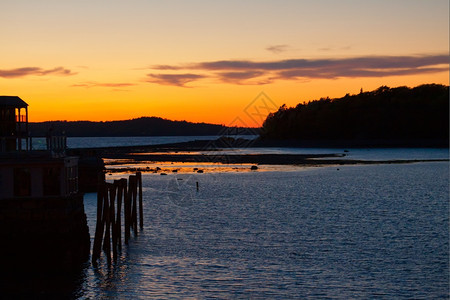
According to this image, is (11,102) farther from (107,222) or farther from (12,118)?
(107,222)

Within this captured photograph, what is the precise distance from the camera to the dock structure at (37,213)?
2709cm

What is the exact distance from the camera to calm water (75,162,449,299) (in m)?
26.2

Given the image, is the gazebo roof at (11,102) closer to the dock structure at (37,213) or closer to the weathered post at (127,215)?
the weathered post at (127,215)

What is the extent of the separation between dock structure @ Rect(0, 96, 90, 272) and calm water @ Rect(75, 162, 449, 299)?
80.6 inches

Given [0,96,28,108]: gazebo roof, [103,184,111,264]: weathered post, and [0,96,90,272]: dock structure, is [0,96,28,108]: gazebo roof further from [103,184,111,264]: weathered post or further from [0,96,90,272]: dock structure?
[103,184,111,264]: weathered post

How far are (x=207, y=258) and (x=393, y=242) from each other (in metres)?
11.3

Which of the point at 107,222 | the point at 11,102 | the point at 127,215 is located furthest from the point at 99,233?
the point at 11,102

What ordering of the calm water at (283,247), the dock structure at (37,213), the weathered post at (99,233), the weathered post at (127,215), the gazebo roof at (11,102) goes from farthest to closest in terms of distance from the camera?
the weathered post at (127,215) < the gazebo roof at (11,102) < the weathered post at (99,233) < the dock structure at (37,213) < the calm water at (283,247)

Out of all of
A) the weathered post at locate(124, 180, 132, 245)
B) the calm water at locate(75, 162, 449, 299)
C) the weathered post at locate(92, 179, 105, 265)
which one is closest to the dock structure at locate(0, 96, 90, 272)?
the weathered post at locate(92, 179, 105, 265)

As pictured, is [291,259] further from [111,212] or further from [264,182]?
[264,182]

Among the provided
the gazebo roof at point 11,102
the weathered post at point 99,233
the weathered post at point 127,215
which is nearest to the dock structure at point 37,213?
the weathered post at point 99,233

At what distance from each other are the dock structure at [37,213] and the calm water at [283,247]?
2.05 meters

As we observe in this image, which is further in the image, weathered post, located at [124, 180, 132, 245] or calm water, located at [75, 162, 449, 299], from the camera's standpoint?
weathered post, located at [124, 180, 132, 245]

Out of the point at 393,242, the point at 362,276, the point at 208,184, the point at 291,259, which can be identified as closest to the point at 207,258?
the point at 291,259
